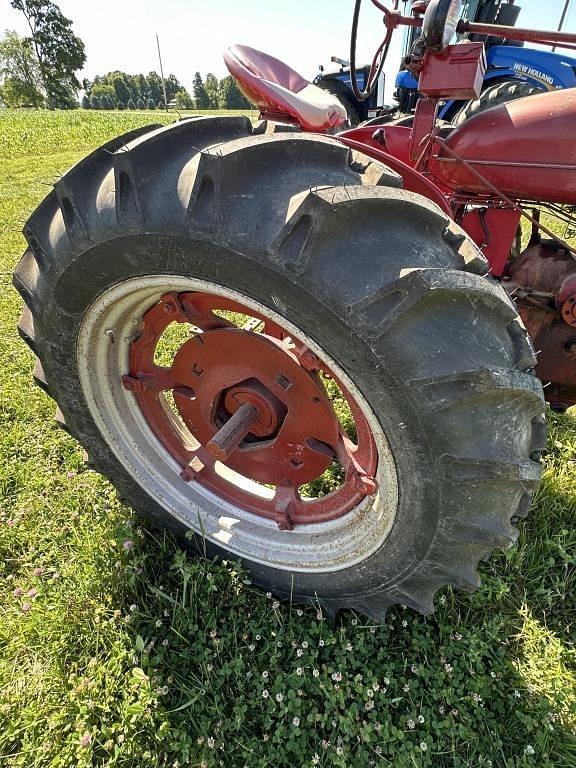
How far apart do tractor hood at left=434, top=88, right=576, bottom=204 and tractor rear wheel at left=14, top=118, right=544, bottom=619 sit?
56 cm

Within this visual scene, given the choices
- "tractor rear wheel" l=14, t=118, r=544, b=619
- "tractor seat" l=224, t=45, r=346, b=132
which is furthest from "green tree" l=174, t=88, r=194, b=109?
"tractor rear wheel" l=14, t=118, r=544, b=619

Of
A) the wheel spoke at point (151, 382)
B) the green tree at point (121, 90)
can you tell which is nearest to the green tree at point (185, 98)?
the green tree at point (121, 90)

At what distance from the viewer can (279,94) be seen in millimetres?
1856

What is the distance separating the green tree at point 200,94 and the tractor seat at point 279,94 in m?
78.8

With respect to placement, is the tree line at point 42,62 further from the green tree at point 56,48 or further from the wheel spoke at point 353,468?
the wheel spoke at point 353,468

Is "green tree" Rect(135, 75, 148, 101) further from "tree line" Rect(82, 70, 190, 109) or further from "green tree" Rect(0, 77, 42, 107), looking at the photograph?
"green tree" Rect(0, 77, 42, 107)

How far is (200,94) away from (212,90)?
4619mm

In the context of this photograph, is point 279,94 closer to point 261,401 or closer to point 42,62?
point 261,401

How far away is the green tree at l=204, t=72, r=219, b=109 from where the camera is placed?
67.2m

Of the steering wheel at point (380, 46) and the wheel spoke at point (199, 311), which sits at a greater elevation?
the steering wheel at point (380, 46)

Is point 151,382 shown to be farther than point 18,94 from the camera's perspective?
No

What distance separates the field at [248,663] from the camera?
55.6 inches

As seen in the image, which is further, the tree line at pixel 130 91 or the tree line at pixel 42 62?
the tree line at pixel 130 91

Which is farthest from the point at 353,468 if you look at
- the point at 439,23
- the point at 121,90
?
the point at 121,90
